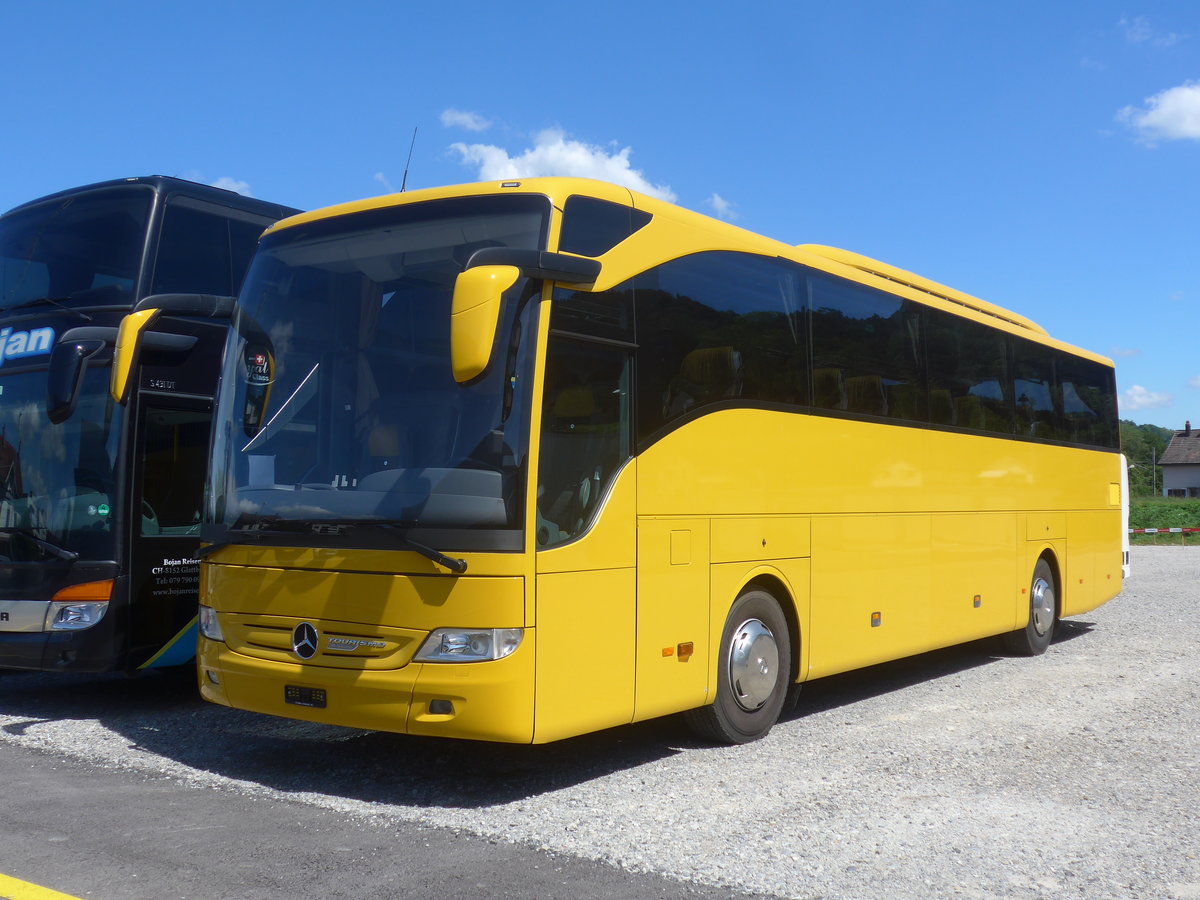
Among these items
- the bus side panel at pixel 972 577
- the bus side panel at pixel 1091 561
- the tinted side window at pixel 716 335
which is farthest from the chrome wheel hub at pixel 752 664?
the bus side panel at pixel 1091 561

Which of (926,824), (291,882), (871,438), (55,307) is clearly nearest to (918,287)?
(871,438)

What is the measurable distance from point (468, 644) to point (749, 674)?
2.56 metres

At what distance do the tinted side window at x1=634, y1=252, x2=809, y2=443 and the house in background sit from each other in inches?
4383

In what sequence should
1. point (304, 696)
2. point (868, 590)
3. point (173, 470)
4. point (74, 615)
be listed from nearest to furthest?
point (304, 696)
point (74, 615)
point (173, 470)
point (868, 590)

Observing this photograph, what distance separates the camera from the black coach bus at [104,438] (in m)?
8.68

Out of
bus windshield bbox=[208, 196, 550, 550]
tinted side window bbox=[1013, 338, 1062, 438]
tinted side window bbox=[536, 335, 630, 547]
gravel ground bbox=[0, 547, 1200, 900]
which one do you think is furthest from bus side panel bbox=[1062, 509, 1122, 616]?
bus windshield bbox=[208, 196, 550, 550]

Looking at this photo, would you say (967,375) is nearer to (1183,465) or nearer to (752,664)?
(752,664)

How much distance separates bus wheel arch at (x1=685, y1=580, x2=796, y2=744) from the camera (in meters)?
7.83

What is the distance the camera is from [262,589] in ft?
22.5

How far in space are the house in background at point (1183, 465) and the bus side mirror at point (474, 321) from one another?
115 m

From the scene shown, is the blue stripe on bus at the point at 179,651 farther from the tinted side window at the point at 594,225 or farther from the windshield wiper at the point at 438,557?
the tinted side window at the point at 594,225

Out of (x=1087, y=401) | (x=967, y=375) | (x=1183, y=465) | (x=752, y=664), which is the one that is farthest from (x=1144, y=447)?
(x=752, y=664)

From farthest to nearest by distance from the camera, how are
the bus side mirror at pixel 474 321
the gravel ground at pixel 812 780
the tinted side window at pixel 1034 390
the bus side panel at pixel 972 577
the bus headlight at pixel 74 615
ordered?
the tinted side window at pixel 1034 390 < the bus side panel at pixel 972 577 < the bus headlight at pixel 74 615 < the bus side mirror at pixel 474 321 < the gravel ground at pixel 812 780

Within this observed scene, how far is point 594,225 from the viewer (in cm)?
691
